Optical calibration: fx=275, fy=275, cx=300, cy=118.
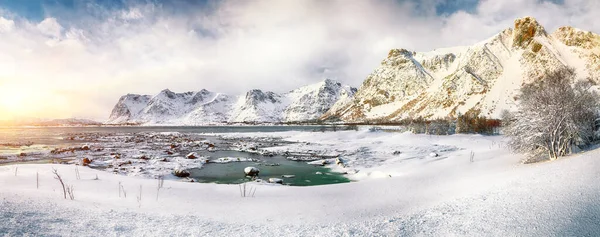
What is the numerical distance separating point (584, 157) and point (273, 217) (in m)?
13.3

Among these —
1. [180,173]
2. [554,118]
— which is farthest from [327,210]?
[180,173]

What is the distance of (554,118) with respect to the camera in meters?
16.5

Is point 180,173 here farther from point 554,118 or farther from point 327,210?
point 554,118

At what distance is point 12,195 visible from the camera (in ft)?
28.6

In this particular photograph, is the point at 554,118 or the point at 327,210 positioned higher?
the point at 554,118

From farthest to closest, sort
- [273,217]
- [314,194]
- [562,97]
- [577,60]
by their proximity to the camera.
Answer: [577,60]
[562,97]
[314,194]
[273,217]

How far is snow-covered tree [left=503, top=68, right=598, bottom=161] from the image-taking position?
1659 cm

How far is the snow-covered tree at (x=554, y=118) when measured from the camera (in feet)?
54.4

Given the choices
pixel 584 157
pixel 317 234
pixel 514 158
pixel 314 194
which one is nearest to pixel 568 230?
pixel 317 234

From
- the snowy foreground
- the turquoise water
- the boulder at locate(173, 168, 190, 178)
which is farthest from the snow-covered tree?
the boulder at locate(173, 168, 190, 178)

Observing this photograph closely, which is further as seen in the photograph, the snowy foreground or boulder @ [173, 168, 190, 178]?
boulder @ [173, 168, 190, 178]

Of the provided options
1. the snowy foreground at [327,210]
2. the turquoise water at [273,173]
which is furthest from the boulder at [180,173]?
the snowy foreground at [327,210]

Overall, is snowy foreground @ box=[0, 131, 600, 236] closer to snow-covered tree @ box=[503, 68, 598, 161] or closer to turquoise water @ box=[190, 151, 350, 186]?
snow-covered tree @ box=[503, 68, 598, 161]

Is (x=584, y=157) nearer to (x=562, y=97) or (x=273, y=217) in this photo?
(x=562, y=97)
